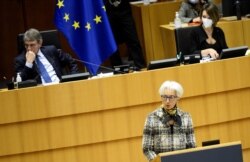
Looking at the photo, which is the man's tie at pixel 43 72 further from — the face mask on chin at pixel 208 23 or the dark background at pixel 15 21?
the dark background at pixel 15 21

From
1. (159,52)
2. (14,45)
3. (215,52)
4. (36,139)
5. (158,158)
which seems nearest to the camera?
(158,158)

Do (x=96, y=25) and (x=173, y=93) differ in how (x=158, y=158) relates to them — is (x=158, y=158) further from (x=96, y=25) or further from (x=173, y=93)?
(x=96, y=25)

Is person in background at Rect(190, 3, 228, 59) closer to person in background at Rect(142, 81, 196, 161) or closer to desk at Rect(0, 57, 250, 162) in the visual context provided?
desk at Rect(0, 57, 250, 162)

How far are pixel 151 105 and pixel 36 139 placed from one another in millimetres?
1202

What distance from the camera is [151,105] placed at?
8039 mm

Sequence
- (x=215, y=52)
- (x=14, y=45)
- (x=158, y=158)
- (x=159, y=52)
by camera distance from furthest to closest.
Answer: (x=14, y=45) < (x=159, y=52) < (x=215, y=52) < (x=158, y=158)

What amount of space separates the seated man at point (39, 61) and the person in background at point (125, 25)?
2680 mm

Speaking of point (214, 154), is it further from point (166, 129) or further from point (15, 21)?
point (15, 21)

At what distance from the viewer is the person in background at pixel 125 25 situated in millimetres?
11438

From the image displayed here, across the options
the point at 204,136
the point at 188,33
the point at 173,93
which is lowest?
the point at 204,136

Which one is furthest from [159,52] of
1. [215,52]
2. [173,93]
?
[173,93]

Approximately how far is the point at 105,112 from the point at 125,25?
12.1 feet

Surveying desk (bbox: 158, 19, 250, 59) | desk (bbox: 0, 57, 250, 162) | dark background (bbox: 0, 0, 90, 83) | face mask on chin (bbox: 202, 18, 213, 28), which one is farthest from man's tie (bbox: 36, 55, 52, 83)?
dark background (bbox: 0, 0, 90, 83)

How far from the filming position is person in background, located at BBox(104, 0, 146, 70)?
11.4m
